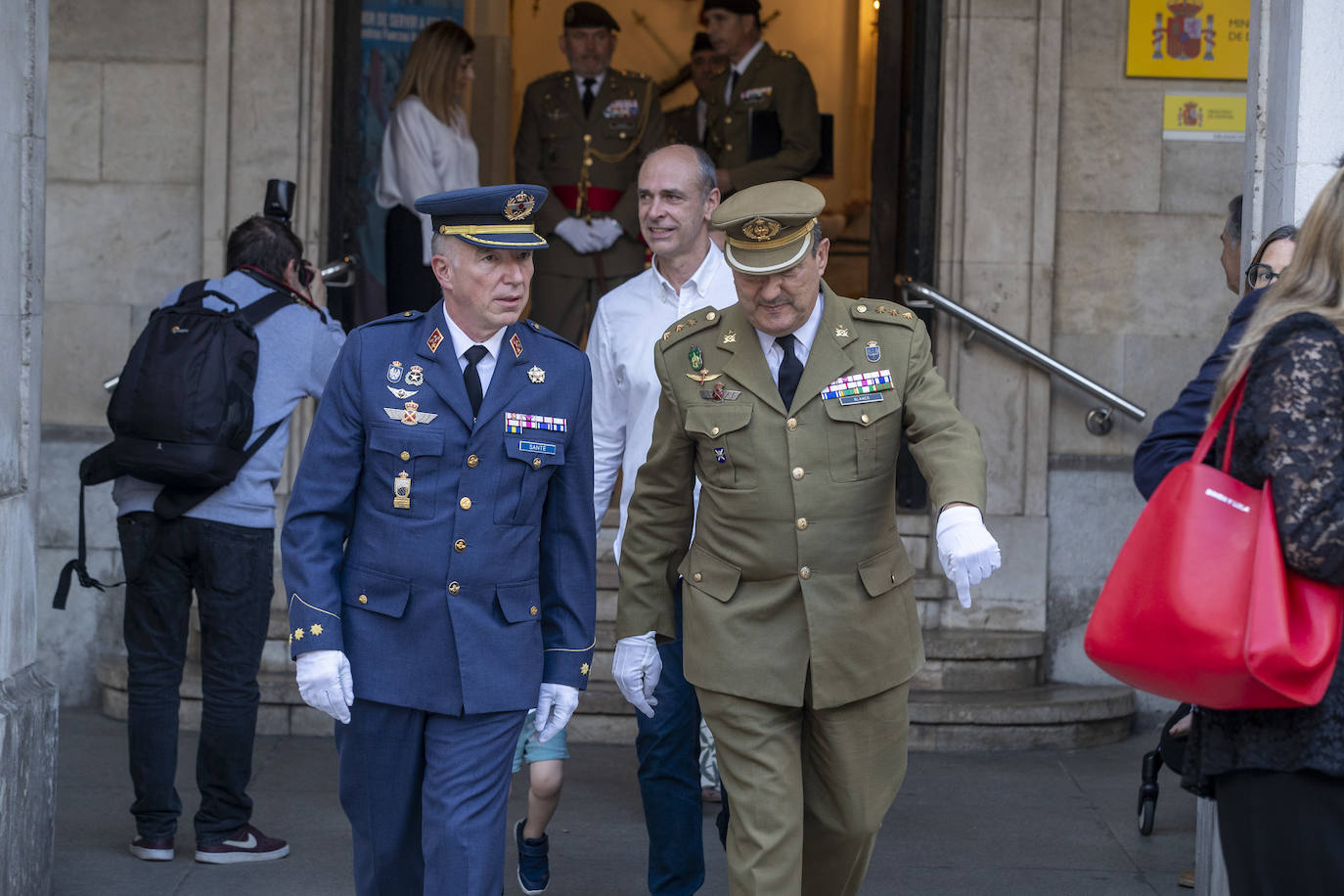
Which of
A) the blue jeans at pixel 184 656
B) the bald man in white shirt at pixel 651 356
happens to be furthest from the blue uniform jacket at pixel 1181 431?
the blue jeans at pixel 184 656

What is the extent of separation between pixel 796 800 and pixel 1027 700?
10.3 ft

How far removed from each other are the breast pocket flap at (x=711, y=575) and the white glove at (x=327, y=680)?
796 mm

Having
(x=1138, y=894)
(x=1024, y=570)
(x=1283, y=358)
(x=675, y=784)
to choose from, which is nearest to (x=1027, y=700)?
(x=1024, y=570)

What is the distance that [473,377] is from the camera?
3705 millimetres

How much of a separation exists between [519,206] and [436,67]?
4275mm

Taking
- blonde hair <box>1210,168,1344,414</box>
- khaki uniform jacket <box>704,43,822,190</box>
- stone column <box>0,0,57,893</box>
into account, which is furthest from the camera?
khaki uniform jacket <box>704,43,822,190</box>

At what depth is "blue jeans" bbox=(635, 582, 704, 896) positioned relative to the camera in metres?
4.53

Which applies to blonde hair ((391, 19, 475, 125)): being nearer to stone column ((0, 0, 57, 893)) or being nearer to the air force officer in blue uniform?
stone column ((0, 0, 57, 893))

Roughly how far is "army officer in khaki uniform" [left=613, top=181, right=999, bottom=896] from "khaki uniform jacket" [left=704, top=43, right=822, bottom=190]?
4277 mm

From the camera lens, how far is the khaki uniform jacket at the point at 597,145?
8.23 meters

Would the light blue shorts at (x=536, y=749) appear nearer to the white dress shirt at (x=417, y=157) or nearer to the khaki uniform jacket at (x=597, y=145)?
the white dress shirt at (x=417, y=157)

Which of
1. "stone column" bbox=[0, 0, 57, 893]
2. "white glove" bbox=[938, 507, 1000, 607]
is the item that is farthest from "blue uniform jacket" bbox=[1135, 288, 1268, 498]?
"stone column" bbox=[0, 0, 57, 893]

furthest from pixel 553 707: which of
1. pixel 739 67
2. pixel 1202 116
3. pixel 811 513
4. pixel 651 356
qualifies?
pixel 739 67

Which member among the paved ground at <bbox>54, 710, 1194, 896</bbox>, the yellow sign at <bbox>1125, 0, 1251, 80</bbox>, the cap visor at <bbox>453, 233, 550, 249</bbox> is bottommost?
the paved ground at <bbox>54, 710, 1194, 896</bbox>
